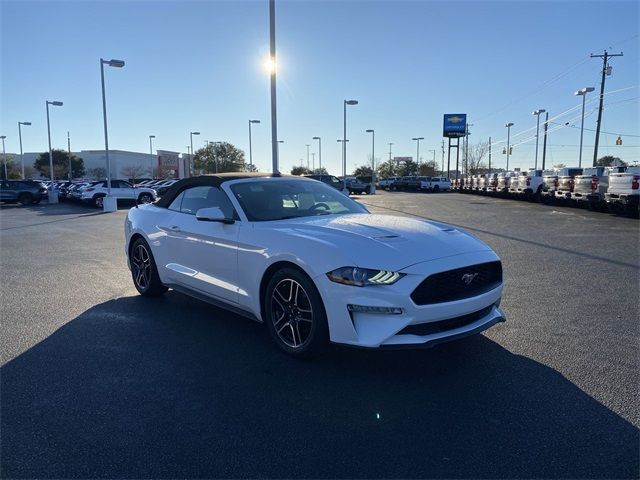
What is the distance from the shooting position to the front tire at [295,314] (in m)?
3.83

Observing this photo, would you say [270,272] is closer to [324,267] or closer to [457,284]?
[324,267]

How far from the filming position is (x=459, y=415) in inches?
127

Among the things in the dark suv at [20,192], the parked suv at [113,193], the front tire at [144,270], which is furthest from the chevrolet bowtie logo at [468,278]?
the dark suv at [20,192]

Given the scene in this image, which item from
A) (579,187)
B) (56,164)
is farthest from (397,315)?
(56,164)

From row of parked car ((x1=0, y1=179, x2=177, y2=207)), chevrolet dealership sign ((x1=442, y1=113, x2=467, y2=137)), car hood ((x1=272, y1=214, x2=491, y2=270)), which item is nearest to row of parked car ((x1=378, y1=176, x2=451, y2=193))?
chevrolet dealership sign ((x1=442, y1=113, x2=467, y2=137))

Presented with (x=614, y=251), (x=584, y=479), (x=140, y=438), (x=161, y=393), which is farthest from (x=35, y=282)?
(x=614, y=251)

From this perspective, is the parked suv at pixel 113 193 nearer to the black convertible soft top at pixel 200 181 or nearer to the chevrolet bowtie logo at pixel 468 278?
the black convertible soft top at pixel 200 181

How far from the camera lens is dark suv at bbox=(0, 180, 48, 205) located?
102ft

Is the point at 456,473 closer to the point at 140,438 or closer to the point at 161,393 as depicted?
the point at 140,438

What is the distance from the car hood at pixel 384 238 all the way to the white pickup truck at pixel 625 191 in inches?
602

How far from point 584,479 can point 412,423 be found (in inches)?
38.2

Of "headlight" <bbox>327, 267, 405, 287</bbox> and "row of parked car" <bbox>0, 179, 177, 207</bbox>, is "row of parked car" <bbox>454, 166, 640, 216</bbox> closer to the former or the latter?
"headlight" <bbox>327, 267, 405, 287</bbox>

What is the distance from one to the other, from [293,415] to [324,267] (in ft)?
3.56

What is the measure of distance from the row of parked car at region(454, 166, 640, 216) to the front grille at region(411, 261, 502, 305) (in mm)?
15555
